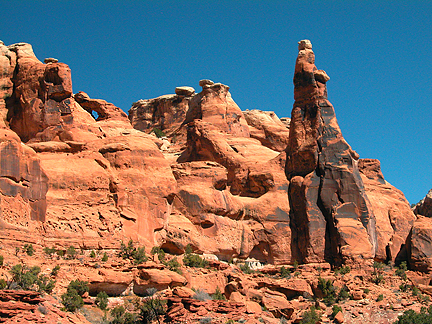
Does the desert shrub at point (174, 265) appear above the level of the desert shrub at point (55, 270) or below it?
above

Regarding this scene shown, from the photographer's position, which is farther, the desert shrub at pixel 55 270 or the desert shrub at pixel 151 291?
the desert shrub at pixel 151 291

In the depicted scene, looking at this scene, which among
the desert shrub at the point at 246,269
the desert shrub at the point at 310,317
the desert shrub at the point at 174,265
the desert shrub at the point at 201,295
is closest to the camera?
the desert shrub at the point at 201,295

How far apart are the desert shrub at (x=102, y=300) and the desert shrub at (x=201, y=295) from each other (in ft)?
17.3

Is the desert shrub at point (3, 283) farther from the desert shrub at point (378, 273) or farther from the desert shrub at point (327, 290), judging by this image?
the desert shrub at point (378, 273)

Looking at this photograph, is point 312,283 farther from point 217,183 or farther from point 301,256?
point 217,183

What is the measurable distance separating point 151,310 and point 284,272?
17065 millimetres

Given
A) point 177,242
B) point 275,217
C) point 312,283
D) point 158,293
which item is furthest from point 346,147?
point 158,293

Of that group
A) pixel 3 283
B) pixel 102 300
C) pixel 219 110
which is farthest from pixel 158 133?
pixel 3 283

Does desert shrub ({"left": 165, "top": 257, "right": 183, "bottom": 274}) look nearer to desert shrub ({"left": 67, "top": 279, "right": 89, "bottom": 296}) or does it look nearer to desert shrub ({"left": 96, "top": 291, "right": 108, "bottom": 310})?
desert shrub ({"left": 96, "top": 291, "right": 108, "bottom": 310})

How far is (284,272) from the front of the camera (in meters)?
59.5

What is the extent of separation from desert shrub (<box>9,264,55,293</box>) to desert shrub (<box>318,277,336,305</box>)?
20627 mm

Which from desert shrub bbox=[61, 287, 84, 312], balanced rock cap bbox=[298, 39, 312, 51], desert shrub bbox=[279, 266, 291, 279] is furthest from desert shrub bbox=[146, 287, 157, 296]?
balanced rock cap bbox=[298, 39, 312, 51]

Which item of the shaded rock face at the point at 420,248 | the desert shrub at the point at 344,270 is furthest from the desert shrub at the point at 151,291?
the shaded rock face at the point at 420,248

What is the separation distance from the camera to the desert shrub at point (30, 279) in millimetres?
41062
